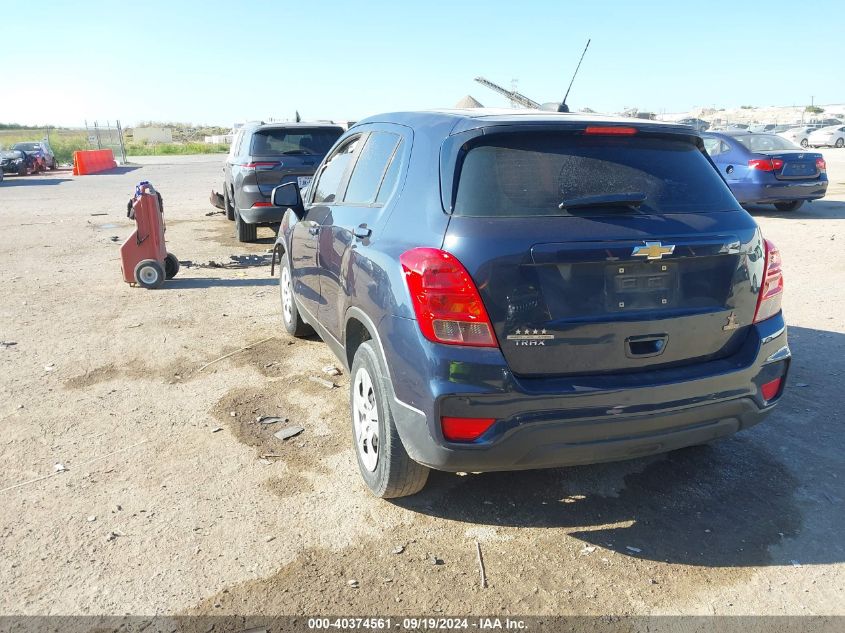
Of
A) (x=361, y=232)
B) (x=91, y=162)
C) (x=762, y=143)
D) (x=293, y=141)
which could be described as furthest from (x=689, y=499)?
(x=91, y=162)

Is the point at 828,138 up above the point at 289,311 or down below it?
above

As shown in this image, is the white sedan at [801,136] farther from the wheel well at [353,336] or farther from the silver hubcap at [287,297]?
the wheel well at [353,336]

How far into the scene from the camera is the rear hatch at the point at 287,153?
1002cm

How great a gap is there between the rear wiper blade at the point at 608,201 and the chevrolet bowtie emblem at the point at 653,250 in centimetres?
22

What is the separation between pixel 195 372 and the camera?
5336 mm

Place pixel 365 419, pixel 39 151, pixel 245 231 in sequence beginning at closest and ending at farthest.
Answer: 1. pixel 365 419
2. pixel 245 231
3. pixel 39 151

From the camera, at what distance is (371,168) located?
400cm

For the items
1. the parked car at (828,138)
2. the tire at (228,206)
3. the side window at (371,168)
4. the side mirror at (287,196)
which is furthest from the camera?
the parked car at (828,138)

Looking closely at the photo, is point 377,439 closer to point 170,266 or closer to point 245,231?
point 170,266

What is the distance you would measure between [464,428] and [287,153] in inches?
326

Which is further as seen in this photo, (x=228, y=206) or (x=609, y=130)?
(x=228, y=206)

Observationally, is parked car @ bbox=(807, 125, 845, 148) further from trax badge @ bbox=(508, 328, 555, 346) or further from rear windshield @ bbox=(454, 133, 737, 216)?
trax badge @ bbox=(508, 328, 555, 346)

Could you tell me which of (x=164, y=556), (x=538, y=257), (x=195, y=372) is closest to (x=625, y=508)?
(x=538, y=257)

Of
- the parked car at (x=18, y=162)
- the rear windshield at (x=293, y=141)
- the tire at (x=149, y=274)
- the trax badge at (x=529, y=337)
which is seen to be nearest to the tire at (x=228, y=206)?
the rear windshield at (x=293, y=141)
